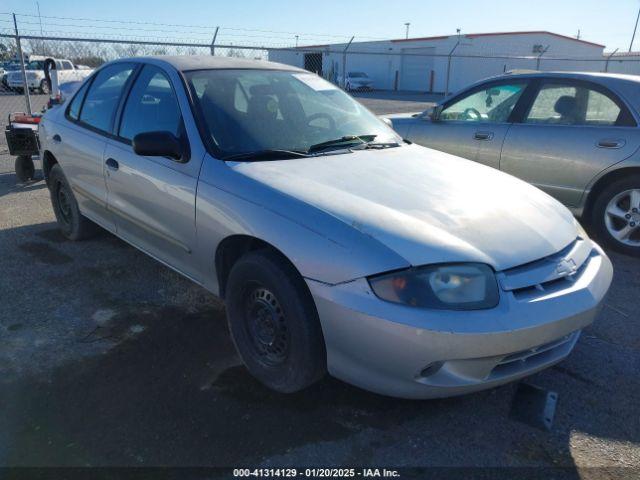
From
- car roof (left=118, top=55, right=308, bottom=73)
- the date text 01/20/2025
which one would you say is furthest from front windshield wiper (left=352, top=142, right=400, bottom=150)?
the date text 01/20/2025

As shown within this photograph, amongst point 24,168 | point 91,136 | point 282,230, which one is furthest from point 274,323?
point 24,168

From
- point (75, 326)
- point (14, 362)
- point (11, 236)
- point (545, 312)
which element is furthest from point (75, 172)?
point (545, 312)

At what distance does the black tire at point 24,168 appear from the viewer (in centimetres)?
701

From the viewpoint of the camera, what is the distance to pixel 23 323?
3465 millimetres

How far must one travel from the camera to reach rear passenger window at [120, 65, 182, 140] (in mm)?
3401

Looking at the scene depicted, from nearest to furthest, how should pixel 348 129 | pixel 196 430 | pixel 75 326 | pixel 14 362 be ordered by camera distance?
pixel 196 430 → pixel 14 362 → pixel 75 326 → pixel 348 129

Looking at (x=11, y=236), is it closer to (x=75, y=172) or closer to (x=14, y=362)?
(x=75, y=172)

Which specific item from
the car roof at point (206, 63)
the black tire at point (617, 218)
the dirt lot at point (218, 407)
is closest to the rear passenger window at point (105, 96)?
the car roof at point (206, 63)

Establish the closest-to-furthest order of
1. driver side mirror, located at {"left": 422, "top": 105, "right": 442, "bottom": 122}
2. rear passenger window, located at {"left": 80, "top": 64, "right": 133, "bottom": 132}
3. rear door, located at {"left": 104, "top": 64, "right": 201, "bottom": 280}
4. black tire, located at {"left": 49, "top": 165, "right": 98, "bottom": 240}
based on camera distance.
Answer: rear door, located at {"left": 104, "top": 64, "right": 201, "bottom": 280} < rear passenger window, located at {"left": 80, "top": 64, "right": 133, "bottom": 132} < black tire, located at {"left": 49, "top": 165, "right": 98, "bottom": 240} < driver side mirror, located at {"left": 422, "top": 105, "right": 442, "bottom": 122}

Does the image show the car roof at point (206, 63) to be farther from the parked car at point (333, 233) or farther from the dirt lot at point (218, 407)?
the dirt lot at point (218, 407)

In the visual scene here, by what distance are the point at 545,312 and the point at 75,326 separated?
110 inches

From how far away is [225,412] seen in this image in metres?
2.61

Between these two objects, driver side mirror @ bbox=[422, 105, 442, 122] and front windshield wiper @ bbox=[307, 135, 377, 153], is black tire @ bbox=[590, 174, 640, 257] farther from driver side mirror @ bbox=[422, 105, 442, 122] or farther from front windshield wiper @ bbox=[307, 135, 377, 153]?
front windshield wiper @ bbox=[307, 135, 377, 153]

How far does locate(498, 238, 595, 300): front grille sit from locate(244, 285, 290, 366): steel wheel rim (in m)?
1.05
